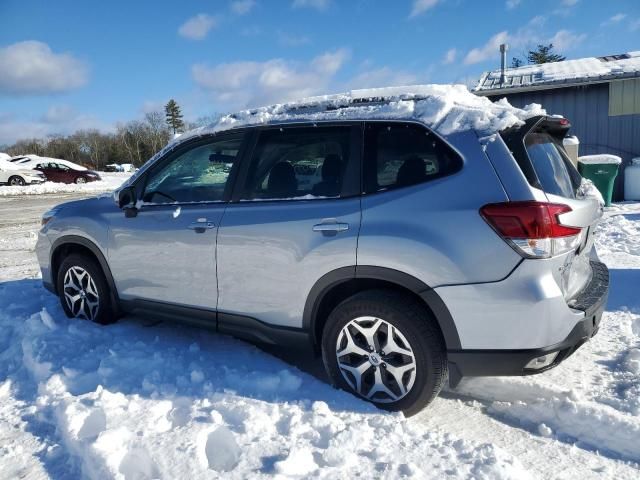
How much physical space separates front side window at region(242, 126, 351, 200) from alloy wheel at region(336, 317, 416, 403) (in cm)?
82

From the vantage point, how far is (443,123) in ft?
9.46

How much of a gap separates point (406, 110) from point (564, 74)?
11.7 meters

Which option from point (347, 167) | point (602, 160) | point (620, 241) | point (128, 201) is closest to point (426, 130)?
point (347, 167)

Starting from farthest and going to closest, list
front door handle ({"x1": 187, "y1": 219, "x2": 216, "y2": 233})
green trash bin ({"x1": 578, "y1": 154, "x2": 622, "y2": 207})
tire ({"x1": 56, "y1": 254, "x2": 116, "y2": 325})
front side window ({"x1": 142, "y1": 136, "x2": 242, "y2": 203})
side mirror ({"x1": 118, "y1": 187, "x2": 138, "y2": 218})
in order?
green trash bin ({"x1": 578, "y1": 154, "x2": 622, "y2": 207}) < tire ({"x1": 56, "y1": 254, "x2": 116, "y2": 325}) < side mirror ({"x1": 118, "y1": 187, "x2": 138, "y2": 218}) < front side window ({"x1": 142, "y1": 136, "x2": 242, "y2": 203}) < front door handle ({"x1": 187, "y1": 219, "x2": 216, "y2": 233})

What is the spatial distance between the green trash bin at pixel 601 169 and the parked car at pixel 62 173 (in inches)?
1114

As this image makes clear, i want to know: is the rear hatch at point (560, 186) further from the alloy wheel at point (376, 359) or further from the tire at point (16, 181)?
the tire at point (16, 181)

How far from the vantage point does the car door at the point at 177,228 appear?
3625mm

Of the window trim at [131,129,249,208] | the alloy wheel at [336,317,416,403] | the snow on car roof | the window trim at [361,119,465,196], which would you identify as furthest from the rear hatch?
the window trim at [131,129,249,208]

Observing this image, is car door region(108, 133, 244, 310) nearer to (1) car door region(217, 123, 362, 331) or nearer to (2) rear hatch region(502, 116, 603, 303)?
(1) car door region(217, 123, 362, 331)

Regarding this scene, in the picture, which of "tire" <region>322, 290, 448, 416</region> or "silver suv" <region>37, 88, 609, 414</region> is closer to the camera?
"silver suv" <region>37, 88, 609, 414</region>

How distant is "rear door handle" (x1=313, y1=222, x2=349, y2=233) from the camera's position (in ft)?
9.78

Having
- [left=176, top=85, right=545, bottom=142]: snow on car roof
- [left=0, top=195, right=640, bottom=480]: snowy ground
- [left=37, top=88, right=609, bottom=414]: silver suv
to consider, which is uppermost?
[left=176, top=85, right=545, bottom=142]: snow on car roof

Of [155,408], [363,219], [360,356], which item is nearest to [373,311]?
[360,356]

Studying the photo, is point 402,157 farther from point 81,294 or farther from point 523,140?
point 81,294
